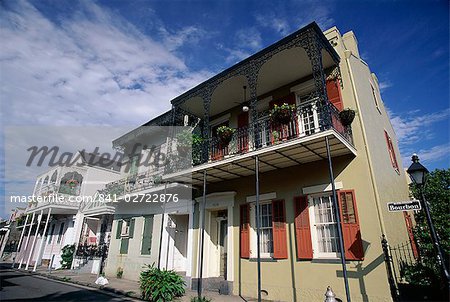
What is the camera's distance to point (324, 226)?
24.2 feet

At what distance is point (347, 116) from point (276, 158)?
239cm

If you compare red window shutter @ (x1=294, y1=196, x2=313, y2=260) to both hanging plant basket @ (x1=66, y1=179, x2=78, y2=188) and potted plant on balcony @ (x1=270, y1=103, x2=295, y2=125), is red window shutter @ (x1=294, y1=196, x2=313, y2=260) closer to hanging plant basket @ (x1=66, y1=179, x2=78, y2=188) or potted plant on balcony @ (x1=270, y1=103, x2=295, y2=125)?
potted plant on balcony @ (x1=270, y1=103, x2=295, y2=125)

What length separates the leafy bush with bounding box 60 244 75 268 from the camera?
17355 millimetres

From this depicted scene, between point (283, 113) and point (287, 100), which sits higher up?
point (287, 100)

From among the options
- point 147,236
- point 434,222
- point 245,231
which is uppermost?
point 434,222

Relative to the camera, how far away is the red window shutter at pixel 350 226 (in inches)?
257

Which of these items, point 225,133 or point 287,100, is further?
point 287,100

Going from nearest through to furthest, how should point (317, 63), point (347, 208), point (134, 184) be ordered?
point (347, 208)
point (317, 63)
point (134, 184)

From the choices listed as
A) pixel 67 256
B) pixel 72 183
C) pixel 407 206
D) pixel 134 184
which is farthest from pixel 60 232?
pixel 407 206

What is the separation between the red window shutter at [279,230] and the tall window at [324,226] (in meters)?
0.93

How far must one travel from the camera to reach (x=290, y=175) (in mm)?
8375

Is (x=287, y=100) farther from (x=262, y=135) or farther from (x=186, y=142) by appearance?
(x=186, y=142)

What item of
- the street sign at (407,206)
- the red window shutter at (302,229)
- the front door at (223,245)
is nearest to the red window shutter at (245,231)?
the front door at (223,245)

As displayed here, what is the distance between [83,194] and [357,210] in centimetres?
2043
